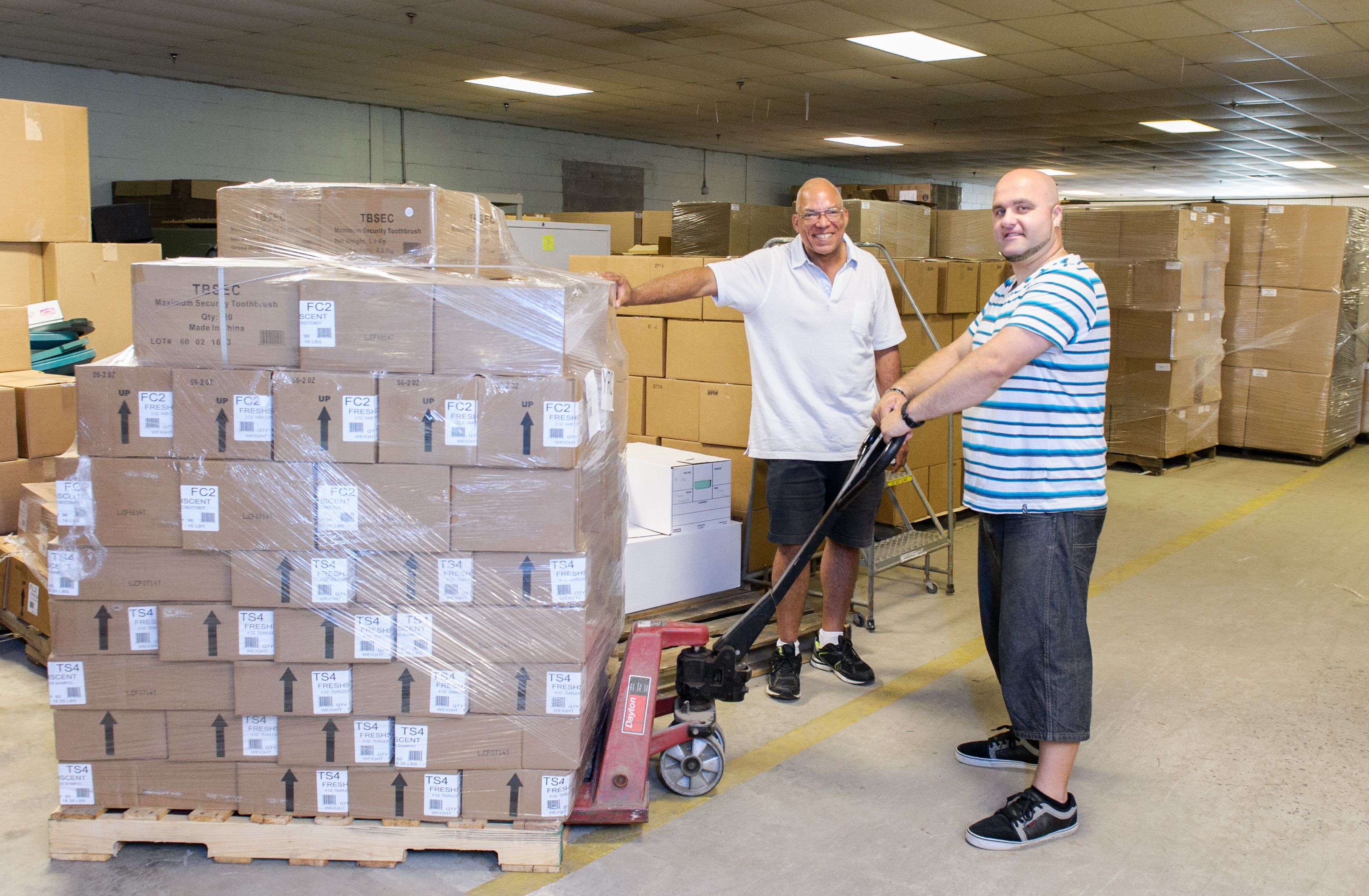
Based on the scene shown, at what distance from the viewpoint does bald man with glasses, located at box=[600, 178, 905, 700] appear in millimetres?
3811

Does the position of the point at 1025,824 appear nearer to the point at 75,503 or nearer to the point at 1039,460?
the point at 1039,460

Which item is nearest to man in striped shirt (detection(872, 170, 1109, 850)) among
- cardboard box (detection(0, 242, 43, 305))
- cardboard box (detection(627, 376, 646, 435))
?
cardboard box (detection(627, 376, 646, 435))

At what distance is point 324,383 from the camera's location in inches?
104

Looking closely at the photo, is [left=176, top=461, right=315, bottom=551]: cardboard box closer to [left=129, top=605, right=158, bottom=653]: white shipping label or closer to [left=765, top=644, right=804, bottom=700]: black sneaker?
[left=129, top=605, right=158, bottom=653]: white shipping label

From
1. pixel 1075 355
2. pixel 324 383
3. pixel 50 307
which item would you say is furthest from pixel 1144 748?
pixel 50 307

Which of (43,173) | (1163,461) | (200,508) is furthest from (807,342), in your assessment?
(1163,461)

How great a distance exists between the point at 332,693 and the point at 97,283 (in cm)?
391

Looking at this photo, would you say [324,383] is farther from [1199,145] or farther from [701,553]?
[1199,145]

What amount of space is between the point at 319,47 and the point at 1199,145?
38.6 feet

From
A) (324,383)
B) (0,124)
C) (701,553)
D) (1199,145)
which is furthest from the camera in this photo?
(1199,145)

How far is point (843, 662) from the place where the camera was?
411cm

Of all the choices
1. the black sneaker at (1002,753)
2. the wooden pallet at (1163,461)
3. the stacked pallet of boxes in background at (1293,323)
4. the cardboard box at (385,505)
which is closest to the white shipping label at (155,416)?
the cardboard box at (385,505)

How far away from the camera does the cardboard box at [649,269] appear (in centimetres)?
517

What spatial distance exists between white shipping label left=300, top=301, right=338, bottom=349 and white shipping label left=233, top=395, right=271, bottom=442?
17 centimetres
